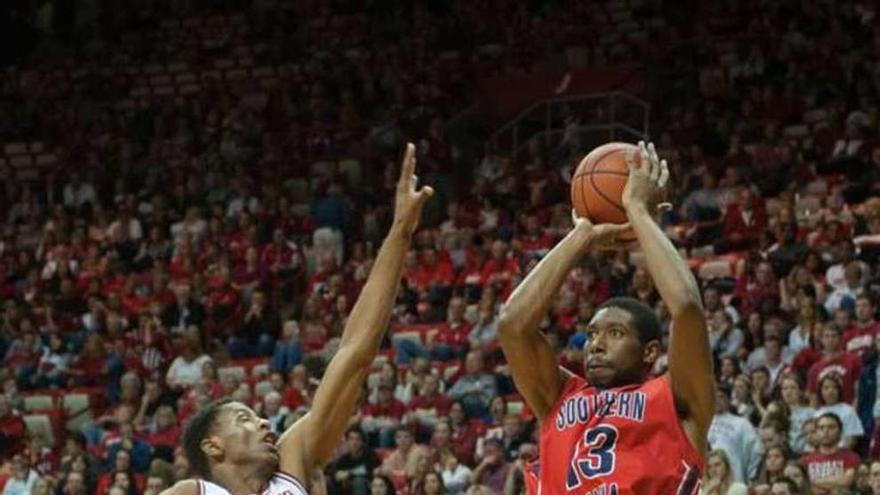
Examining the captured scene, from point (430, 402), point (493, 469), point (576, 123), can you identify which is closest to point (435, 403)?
point (430, 402)

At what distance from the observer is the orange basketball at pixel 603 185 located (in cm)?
557

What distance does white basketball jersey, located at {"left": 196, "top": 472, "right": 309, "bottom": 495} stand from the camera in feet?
17.3

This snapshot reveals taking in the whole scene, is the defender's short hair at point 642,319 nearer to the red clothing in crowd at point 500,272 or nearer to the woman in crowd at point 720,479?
the woman in crowd at point 720,479

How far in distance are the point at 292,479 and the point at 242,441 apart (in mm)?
181

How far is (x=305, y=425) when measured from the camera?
5.52 meters

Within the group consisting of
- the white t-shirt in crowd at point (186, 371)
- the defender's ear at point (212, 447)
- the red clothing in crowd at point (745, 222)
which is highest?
the defender's ear at point (212, 447)

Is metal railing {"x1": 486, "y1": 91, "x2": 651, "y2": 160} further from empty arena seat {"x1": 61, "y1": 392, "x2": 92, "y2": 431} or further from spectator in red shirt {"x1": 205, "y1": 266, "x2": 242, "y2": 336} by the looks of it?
empty arena seat {"x1": 61, "y1": 392, "x2": 92, "y2": 431}

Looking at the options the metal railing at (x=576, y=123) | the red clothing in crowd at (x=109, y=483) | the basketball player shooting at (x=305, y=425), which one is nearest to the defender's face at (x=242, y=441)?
the basketball player shooting at (x=305, y=425)

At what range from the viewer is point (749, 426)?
11758 millimetres

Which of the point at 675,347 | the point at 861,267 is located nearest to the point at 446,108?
the point at 861,267

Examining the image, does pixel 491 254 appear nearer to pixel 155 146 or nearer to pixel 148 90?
pixel 155 146

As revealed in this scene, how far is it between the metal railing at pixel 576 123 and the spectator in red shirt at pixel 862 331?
6.49 meters

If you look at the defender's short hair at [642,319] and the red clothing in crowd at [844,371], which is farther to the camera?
the red clothing in crowd at [844,371]

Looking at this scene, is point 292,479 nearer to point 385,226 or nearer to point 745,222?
point 745,222
